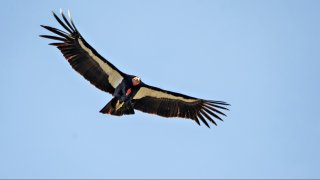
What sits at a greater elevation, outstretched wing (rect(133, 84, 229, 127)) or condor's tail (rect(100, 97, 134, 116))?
outstretched wing (rect(133, 84, 229, 127))

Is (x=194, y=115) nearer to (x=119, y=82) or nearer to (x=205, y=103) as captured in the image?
(x=205, y=103)

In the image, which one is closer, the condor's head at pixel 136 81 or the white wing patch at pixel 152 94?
the condor's head at pixel 136 81

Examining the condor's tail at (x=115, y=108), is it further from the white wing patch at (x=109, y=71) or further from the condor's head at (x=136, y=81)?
the condor's head at (x=136, y=81)

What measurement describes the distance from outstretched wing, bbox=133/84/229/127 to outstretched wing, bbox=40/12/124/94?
4.88ft

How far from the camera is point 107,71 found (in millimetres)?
28062

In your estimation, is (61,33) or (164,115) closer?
(61,33)

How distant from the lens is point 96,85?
27969 millimetres

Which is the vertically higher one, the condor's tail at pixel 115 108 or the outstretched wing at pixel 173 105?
the outstretched wing at pixel 173 105

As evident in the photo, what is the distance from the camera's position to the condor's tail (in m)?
27.5

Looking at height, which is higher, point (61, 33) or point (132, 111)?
point (61, 33)

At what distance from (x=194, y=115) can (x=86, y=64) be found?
5757mm

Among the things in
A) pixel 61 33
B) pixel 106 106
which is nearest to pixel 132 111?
pixel 106 106

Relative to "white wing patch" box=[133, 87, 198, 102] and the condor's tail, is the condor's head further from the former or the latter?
the condor's tail

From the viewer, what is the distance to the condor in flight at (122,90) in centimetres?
2733
